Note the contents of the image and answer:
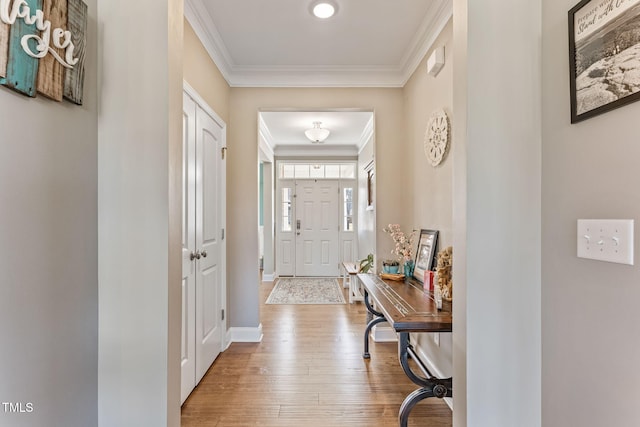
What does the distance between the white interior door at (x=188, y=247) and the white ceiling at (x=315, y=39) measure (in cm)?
69

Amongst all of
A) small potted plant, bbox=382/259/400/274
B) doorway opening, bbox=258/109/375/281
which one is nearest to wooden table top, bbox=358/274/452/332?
small potted plant, bbox=382/259/400/274

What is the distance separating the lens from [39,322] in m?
0.85

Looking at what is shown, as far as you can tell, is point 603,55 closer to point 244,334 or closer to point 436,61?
point 436,61

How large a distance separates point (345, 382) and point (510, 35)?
7.35ft

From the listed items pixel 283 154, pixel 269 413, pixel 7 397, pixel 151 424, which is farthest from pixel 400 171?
pixel 283 154

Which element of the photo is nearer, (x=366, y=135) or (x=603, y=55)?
(x=603, y=55)

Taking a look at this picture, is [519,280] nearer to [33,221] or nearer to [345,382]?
[33,221]

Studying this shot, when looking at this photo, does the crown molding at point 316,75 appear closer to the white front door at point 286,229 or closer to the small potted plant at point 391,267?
the small potted plant at point 391,267

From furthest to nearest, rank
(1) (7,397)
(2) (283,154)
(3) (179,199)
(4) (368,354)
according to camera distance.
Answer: (2) (283,154)
(4) (368,354)
(3) (179,199)
(1) (7,397)

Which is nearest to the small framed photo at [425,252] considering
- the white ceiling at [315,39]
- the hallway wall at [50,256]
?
the white ceiling at [315,39]

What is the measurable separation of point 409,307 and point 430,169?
1135 millimetres

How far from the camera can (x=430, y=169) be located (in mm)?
2361

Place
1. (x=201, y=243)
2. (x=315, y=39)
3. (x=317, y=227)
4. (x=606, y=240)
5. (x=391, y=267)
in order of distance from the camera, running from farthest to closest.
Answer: (x=317, y=227) → (x=391, y=267) → (x=315, y=39) → (x=201, y=243) → (x=606, y=240)

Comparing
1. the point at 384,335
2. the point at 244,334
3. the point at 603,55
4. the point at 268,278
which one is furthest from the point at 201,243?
the point at 268,278
